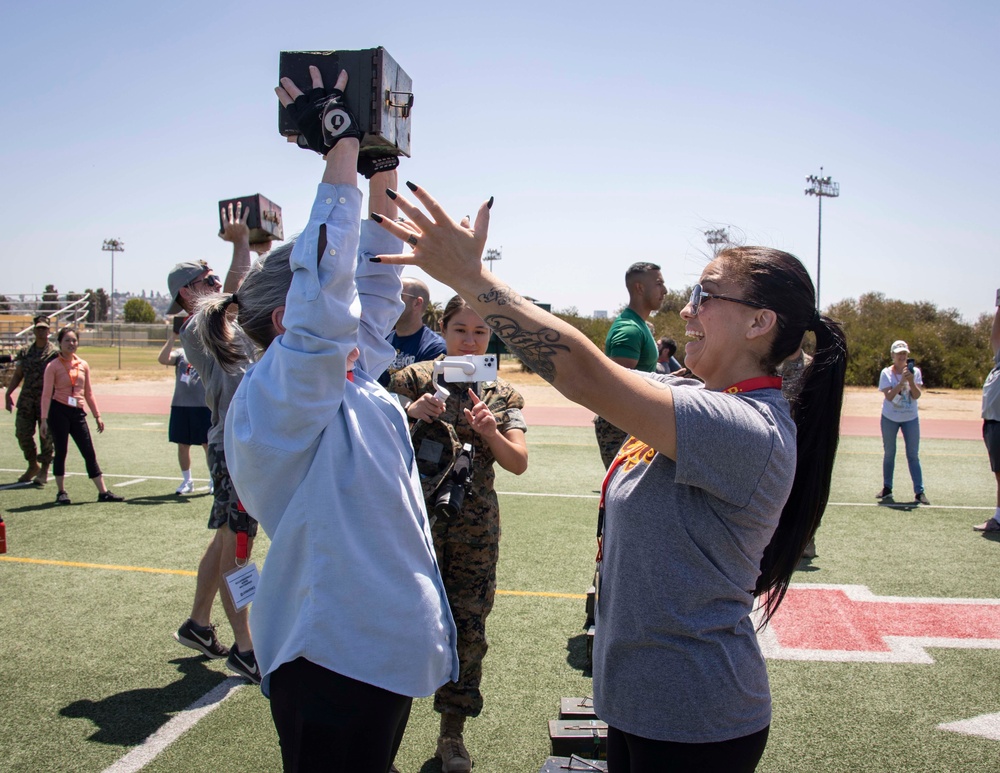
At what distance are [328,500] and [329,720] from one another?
0.51 metres

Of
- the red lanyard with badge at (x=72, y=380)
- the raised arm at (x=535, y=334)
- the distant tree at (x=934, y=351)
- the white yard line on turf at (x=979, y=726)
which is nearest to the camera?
the raised arm at (x=535, y=334)

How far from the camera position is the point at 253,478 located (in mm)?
1800

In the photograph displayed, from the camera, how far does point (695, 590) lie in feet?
5.74

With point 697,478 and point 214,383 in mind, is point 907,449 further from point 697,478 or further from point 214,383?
point 697,478

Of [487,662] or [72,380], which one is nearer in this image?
[487,662]

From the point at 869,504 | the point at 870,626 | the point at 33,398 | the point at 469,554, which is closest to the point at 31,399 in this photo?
the point at 33,398

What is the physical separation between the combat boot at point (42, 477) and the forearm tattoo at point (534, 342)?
997cm

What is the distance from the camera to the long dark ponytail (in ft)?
6.08

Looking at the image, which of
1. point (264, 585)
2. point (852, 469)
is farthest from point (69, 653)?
point (852, 469)

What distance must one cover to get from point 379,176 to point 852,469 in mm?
11464

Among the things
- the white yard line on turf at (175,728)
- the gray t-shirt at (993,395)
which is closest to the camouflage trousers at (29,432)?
the white yard line on turf at (175,728)

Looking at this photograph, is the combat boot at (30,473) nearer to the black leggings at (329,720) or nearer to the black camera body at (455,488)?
the black camera body at (455,488)

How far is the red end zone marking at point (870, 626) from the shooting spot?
15.4 ft

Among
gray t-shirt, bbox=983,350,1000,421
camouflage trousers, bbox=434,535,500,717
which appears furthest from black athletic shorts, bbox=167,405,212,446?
gray t-shirt, bbox=983,350,1000,421
